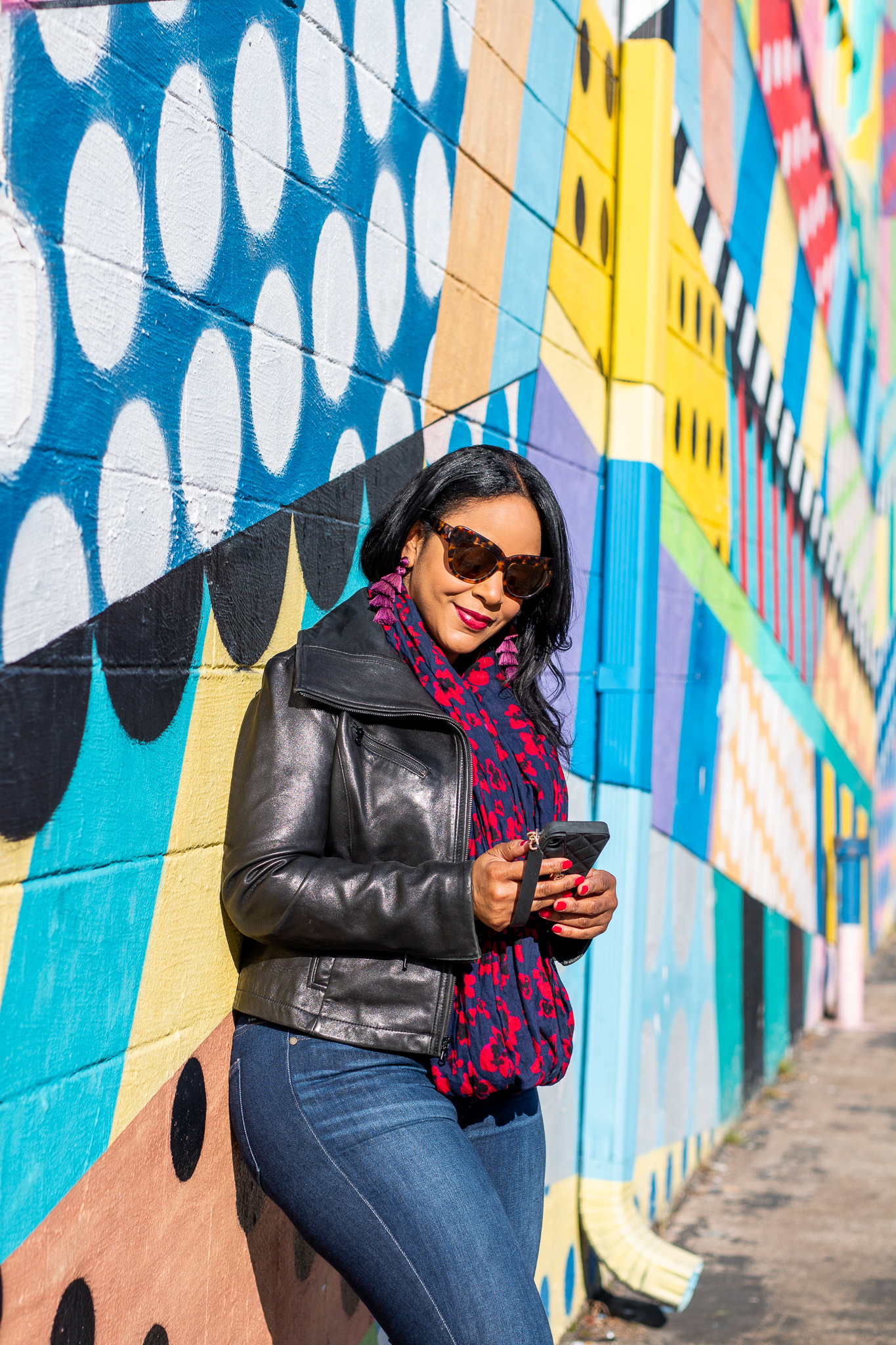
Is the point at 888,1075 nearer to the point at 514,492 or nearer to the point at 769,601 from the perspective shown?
the point at 769,601

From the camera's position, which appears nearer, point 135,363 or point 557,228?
point 135,363

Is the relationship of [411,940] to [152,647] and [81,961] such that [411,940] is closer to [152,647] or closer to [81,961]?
[81,961]

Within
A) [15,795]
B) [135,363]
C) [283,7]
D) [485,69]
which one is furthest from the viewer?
[485,69]

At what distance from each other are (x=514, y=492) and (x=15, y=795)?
3.47 feet

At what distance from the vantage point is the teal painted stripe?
1648 millimetres

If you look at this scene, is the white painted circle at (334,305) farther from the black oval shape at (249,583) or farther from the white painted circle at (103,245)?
the white painted circle at (103,245)

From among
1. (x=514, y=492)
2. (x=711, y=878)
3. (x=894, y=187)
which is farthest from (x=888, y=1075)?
(x=894, y=187)

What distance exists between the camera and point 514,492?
2.27 m

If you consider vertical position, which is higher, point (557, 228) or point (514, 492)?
point (557, 228)

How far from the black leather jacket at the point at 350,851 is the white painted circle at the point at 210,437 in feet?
0.81

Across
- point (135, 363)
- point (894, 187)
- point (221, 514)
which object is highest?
point (894, 187)

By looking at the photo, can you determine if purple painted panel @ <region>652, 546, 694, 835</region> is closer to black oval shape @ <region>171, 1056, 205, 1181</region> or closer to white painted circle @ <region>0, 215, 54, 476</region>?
black oval shape @ <region>171, 1056, 205, 1181</region>

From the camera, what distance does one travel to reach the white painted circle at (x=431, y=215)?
2.68m

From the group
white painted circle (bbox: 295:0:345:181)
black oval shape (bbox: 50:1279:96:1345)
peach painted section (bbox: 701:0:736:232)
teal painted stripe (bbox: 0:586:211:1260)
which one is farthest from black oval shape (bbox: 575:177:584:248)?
black oval shape (bbox: 50:1279:96:1345)
